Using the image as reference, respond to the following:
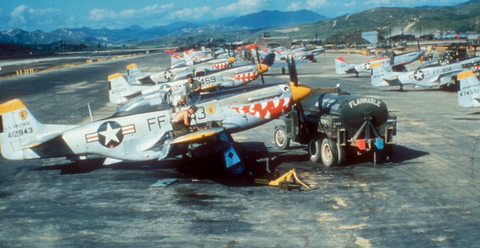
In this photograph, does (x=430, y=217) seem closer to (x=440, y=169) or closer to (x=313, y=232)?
(x=313, y=232)

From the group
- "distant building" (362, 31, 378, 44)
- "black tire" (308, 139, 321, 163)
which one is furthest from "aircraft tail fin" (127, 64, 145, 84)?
"distant building" (362, 31, 378, 44)

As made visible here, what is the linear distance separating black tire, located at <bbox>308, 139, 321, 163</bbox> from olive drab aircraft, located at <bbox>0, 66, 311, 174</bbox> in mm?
1361

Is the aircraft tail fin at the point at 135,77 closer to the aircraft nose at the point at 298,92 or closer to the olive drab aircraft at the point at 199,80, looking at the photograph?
the olive drab aircraft at the point at 199,80

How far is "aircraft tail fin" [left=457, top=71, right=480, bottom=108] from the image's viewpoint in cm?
1750

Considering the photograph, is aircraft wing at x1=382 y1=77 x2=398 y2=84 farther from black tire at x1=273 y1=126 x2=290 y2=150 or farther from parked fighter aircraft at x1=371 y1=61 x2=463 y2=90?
black tire at x1=273 y1=126 x2=290 y2=150

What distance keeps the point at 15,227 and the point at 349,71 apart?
120 ft

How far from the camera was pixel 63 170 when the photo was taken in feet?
39.0

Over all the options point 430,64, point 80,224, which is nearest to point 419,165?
point 80,224

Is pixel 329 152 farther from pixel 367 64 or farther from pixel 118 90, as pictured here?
pixel 367 64

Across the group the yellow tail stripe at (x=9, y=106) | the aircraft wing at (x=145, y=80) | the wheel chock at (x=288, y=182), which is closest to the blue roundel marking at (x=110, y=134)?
the yellow tail stripe at (x=9, y=106)

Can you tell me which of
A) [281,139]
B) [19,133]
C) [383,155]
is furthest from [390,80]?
[19,133]

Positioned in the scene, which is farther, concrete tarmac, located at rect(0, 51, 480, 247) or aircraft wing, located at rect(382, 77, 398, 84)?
aircraft wing, located at rect(382, 77, 398, 84)

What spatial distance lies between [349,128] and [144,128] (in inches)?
235

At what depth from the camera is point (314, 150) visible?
39.2ft
